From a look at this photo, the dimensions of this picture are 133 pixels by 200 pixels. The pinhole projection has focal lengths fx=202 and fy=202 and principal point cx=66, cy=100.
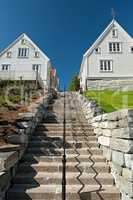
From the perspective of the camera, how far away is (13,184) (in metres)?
3.92

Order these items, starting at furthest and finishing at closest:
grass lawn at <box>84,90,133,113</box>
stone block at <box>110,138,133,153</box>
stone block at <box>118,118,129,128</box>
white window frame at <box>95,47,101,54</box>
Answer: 1. white window frame at <box>95,47,101,54</box>
2. grass lawn at <box>84,90,133,113</box>
3. stone block at <box>118,118,129,128</box>
4. stone block at <box>110,138,133,153</box>

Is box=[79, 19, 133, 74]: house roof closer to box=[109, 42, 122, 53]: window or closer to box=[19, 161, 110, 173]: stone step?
box=[109, 42, 122, 53]: window

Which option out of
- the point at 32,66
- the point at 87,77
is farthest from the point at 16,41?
the point at 87,77

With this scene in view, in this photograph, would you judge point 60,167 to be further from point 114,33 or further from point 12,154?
point 114,33

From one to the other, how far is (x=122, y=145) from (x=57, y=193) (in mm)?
1459

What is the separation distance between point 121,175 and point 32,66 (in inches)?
896

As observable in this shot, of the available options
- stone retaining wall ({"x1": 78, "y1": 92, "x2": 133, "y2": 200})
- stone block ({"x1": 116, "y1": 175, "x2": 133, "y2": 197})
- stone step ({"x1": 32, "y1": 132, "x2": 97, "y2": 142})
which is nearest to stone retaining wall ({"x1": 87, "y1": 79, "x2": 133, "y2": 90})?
stone step ({"x1": 32, "y1": 132, "x2": 97, "y2": 142})

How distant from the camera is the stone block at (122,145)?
338cm

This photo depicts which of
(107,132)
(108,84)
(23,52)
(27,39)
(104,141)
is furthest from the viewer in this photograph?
(27,39)

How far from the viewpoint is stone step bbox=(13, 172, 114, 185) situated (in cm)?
400

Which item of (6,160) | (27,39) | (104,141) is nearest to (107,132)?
(104,141)

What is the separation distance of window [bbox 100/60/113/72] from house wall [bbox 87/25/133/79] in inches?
13.4

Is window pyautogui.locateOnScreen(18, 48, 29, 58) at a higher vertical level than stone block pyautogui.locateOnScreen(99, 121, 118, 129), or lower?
higher

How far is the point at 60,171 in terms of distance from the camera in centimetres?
435
